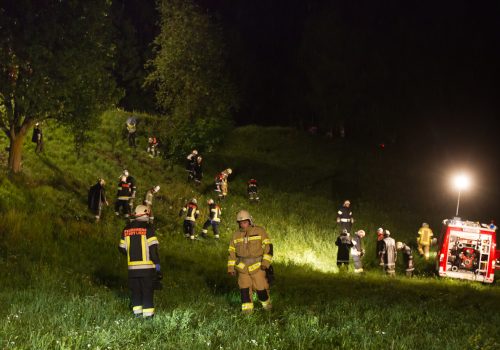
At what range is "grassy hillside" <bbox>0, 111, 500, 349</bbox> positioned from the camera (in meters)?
7.96

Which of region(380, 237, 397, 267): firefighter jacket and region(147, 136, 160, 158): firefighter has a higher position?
region(147, 136, 160, 158): firefighter

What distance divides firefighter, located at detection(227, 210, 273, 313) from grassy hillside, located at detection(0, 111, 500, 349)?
50 centimetres

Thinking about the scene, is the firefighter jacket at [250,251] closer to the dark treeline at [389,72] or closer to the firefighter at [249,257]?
the firefighter at [249,257]

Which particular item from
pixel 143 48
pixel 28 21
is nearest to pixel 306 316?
pixel 28 21

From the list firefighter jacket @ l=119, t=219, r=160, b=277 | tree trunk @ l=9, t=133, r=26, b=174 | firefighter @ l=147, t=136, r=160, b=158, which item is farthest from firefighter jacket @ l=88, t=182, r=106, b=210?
firefighter jacket @ l=119, t=219, r=160, b=277

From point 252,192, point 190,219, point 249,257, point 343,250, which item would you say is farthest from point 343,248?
point 249,257

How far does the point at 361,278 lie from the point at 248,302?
26.3 feet

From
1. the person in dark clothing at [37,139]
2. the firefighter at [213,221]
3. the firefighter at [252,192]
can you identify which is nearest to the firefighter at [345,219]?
the firefighter at [213,221]

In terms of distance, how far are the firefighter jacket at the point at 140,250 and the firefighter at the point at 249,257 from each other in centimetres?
141

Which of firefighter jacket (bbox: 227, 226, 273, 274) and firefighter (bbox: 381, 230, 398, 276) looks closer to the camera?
firefighter jacket (bbox: 227, 226, 273, 274)

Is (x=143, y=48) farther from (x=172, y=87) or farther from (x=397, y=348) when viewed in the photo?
(x=397, y=348)

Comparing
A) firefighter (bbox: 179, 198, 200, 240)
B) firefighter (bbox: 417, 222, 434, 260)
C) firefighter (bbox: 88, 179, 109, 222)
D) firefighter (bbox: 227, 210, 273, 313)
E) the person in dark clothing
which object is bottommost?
firefighter (bbox: 417, 222, 434, 260)

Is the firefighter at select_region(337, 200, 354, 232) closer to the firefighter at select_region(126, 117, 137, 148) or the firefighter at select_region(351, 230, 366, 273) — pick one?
the firefighter at select_region(351, 230, 366, 273)

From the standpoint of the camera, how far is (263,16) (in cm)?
6412
